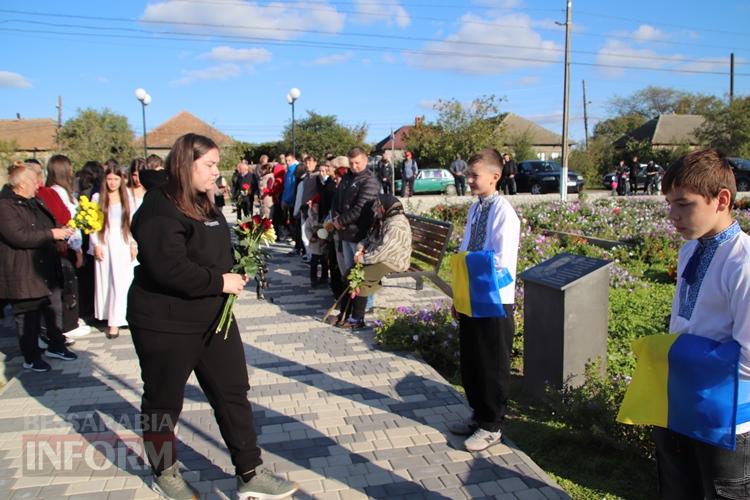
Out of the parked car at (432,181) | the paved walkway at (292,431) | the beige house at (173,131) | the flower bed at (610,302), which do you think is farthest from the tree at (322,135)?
the paved walkway at (292,431)

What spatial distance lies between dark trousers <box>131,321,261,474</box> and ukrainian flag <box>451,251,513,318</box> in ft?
4.52

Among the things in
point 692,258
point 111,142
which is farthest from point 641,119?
point 692,258

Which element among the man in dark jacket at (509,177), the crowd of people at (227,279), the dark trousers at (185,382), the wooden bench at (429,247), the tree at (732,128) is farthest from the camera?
the tree at (732,128)

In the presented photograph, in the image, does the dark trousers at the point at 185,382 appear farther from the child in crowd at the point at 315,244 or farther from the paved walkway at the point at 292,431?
the child in crowd at the point at 315,244

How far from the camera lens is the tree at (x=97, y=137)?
1714 inches

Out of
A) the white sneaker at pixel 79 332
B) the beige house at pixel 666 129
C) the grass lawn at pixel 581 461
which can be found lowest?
the grass lawn at pixel 581 461

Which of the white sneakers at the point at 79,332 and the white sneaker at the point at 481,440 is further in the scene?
the white sneakers at the point at 79,332

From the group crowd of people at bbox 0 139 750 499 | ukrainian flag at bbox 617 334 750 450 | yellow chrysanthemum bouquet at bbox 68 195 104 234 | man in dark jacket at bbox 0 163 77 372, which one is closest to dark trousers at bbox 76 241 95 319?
crowd of people at bbox 0 139 750 499

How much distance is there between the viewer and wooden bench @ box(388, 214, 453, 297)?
286 inches

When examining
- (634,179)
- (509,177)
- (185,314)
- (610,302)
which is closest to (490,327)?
(185,314)

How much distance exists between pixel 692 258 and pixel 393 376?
317 centimetres

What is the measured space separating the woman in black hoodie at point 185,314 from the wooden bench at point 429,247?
3.73 metres

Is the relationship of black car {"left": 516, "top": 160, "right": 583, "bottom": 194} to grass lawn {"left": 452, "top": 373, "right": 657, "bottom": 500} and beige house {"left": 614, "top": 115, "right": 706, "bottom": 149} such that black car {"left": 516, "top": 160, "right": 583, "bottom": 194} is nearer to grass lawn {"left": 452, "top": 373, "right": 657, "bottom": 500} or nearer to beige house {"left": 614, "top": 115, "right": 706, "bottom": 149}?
grass lawn {"left": 452, "top": 373, "right": 657, "bottom": 500}

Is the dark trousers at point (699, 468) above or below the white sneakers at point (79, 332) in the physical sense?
above
